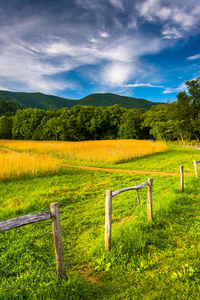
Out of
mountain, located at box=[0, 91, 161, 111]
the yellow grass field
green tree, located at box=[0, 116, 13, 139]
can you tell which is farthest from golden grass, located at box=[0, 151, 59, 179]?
mountain, located at box=[0, 91, 161, 111]

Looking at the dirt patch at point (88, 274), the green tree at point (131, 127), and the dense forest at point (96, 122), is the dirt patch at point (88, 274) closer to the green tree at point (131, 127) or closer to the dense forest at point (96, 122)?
the dense forest at point (96, 122)

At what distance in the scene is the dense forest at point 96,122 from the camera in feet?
174

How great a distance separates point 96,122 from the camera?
6481 cm

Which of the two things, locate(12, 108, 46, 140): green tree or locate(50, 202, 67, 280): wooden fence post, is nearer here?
locate(50, 202, 67, 280): wooden fence post

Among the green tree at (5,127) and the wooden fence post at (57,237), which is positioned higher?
the green tree at (5,127)

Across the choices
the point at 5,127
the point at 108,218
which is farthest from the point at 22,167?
the point at 5,127

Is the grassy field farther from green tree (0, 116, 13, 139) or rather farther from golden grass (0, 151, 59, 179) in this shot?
green tree (0, 116, 13, 139)

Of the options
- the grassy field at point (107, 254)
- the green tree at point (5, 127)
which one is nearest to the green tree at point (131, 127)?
the green tree at point (5, 127)

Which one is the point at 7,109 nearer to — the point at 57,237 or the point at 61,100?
the point at 57,237

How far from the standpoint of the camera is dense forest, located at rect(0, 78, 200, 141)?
53.2 m

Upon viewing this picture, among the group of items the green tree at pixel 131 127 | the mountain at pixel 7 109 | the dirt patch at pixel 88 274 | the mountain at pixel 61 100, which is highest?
the mountain at pixel 61 100

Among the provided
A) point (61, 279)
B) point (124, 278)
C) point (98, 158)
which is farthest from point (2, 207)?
point (98, 158)

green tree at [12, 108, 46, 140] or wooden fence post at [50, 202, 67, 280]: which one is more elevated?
green tree at [12, 108, 46, 140]

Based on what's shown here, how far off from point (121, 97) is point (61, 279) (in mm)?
192236
